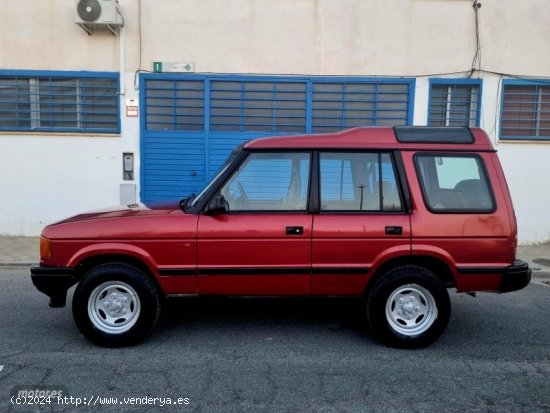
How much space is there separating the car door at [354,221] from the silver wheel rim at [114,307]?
1.59 m

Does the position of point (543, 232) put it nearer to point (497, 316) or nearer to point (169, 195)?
point (497, 316)

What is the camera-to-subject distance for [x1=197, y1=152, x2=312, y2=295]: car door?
4.09 m

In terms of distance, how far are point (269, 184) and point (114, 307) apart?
1.72 m

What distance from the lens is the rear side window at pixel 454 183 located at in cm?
420

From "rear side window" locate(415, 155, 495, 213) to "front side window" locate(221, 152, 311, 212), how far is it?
1047 mm

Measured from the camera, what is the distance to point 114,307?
13.7ft

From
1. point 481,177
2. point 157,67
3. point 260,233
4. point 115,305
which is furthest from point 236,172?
point 157,67

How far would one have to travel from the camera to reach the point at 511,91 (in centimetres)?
938

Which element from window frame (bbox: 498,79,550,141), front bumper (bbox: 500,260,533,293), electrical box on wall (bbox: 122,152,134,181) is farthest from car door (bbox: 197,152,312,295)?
window frame (bbox: 498,79,550,141)

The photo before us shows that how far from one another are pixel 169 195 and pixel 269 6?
4.09 metres

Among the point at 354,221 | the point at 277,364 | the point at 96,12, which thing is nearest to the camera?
the point at 277,364

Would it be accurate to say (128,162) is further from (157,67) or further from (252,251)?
(252,251)

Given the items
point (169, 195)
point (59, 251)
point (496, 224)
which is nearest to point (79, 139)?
point (169, 195)

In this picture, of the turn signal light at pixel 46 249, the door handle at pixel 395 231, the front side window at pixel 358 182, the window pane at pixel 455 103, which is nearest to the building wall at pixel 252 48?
the window pane at pixel 455 103
